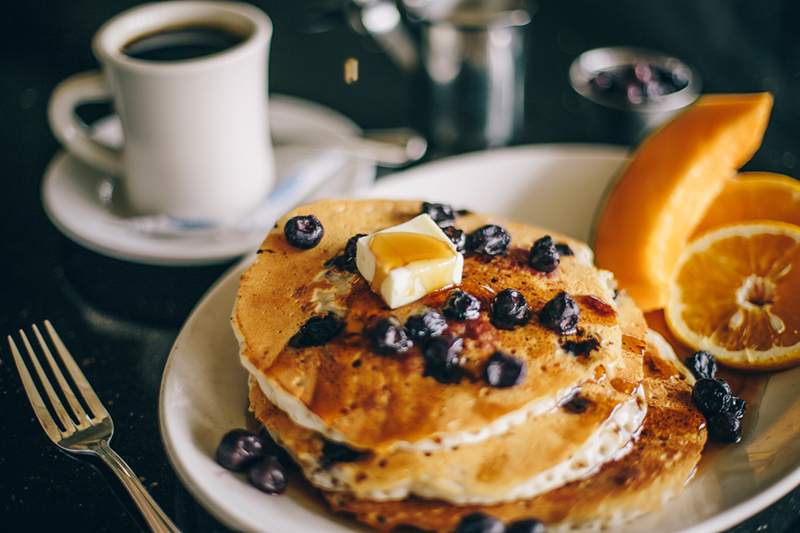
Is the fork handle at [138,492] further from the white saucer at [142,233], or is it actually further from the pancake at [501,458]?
the white saucer at [142,233]

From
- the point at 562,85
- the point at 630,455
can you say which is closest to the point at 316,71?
the point at 562,85

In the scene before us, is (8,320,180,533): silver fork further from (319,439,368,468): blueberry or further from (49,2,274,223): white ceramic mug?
(49,2,274,223): white ceramic mug

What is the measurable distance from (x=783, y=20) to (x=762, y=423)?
6.21 feet

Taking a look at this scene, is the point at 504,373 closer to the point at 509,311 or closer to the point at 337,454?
the point at 509,311

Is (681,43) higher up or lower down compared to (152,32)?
lower down

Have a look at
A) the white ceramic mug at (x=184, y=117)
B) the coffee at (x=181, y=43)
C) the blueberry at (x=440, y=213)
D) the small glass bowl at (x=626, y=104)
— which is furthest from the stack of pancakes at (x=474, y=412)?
the small glass bowl at (x=626, y=104)

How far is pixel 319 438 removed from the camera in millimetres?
1104

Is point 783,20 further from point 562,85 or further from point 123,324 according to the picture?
point 123,324

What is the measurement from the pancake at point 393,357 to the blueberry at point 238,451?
2.6 inches

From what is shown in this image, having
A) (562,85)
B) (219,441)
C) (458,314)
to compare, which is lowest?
(562,85)

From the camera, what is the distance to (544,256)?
1308mm

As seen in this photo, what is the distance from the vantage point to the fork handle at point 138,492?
1095 mm

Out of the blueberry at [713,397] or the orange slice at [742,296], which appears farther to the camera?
the orange slice at [742,296]

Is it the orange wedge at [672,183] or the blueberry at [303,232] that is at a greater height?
the blueberry at [303,232]
